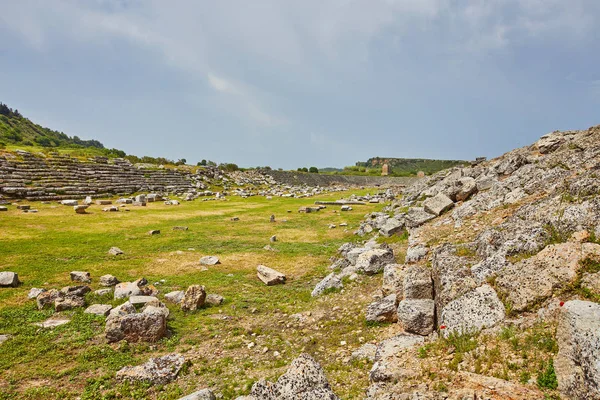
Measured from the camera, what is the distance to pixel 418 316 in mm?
A: 7168

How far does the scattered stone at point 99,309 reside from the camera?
10102mm

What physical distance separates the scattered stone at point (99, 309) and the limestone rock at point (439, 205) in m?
15.2

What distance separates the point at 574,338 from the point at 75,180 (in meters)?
54.6

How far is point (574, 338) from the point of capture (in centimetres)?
418

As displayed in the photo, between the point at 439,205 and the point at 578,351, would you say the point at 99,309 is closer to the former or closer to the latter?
the point at 578,351

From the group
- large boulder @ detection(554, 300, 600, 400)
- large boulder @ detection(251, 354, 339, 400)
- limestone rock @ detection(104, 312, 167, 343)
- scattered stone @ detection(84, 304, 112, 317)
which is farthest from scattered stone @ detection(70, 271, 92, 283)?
large boulder @ detection(554, 300, 600, 400)

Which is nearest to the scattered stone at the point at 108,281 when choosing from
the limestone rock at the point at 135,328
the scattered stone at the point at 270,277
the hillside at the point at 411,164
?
the limestone rock at the point at 135,328

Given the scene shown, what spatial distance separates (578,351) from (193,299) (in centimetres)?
1012

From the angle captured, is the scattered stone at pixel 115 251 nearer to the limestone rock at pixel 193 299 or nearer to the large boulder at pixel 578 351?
the limestone rock at pixel 193 299

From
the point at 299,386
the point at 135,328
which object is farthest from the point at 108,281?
the point at 299,386

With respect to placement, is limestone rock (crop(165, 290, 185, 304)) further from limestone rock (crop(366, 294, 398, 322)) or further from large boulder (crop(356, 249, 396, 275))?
limestone rock (crop(366, 294, 398, 322))

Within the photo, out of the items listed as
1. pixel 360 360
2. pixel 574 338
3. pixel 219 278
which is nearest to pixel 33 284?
pixel 219 278

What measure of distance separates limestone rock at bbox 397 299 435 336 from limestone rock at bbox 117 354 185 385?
5421 millimetres

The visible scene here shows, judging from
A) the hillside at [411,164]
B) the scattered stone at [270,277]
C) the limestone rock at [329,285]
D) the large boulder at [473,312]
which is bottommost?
the scattered stone at [270,277]
